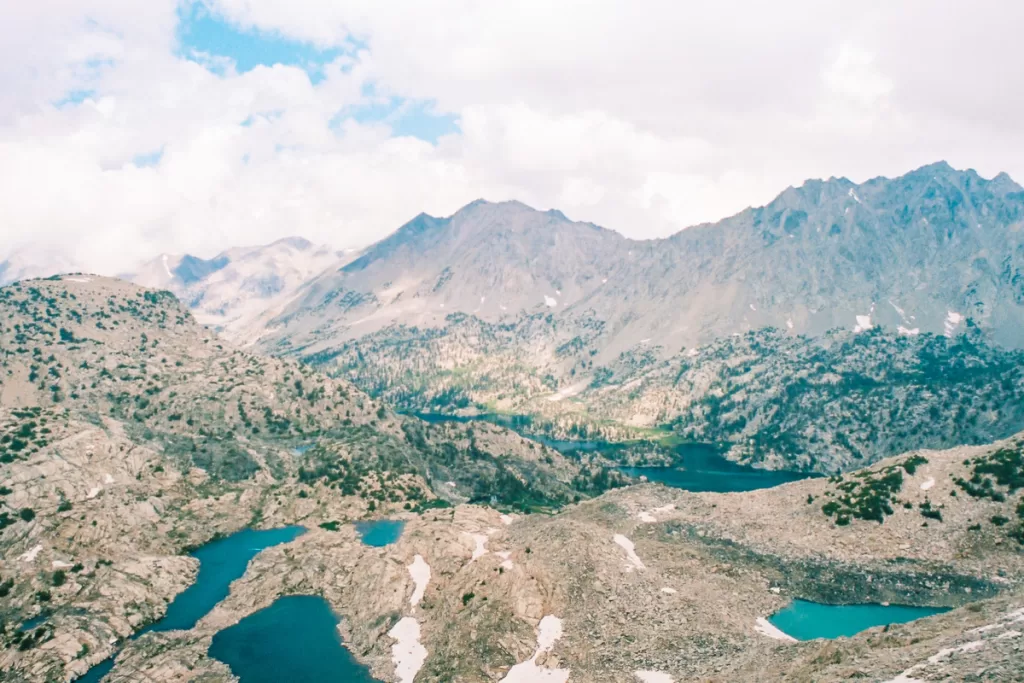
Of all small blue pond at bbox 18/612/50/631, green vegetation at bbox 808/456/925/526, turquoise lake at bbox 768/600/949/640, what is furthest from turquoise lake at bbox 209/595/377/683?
green vegetation at bbox 808/456/925/526

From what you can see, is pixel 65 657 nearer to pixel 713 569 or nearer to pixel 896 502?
pixel 713 569

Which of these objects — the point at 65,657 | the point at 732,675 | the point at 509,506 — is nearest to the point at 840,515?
the point at 732,675

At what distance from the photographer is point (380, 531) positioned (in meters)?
162

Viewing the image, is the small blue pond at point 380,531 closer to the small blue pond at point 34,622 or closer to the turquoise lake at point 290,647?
the turquoise lake at point 290,647

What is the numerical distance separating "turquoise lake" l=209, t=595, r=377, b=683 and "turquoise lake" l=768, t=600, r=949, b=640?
59.7 m

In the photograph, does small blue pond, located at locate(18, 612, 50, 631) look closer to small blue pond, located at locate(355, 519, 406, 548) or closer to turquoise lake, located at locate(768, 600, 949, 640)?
small blue pond, located at locate(355, 519, 406, 548)

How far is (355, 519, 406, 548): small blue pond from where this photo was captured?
154 meters

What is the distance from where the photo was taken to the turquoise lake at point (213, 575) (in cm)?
11606

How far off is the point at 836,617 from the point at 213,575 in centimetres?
11496

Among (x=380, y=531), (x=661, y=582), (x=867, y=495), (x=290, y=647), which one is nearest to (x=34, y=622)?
(x=290, y=647)

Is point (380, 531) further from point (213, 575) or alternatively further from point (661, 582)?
point (661, 582)

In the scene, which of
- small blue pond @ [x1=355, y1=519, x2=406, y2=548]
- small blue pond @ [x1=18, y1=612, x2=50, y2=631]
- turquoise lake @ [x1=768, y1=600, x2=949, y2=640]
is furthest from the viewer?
small blue pond @ [x1=355, y1=519, x2=406, y2=548]

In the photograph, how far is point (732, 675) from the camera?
75.8 m

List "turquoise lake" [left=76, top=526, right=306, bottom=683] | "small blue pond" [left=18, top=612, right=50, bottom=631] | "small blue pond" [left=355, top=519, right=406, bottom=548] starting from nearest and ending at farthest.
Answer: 1. "small blue pond" [left=18, top=612, right=50, bottom=631]
2. "turquoise lake" [left=76, top=526, right=306, bottom=683]
3. "small blue pond" [left=355, top=519, right=406, bottom=548]
